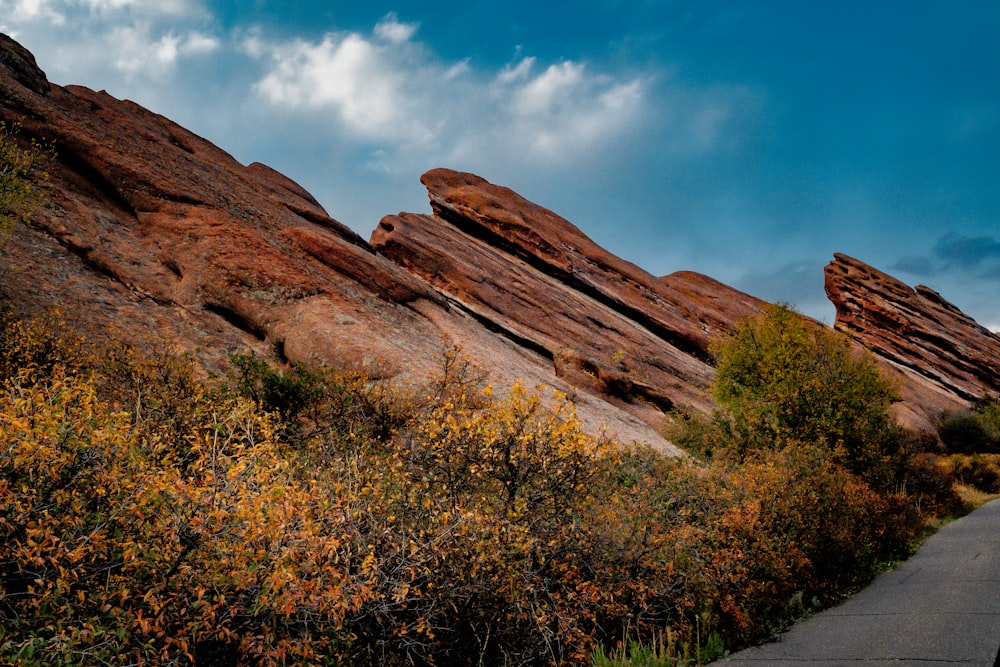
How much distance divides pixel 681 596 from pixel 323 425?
27.3ft

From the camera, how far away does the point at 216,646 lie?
476 cm

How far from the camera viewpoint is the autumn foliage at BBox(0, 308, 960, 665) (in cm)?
441

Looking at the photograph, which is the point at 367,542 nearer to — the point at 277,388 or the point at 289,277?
the point at 277,388

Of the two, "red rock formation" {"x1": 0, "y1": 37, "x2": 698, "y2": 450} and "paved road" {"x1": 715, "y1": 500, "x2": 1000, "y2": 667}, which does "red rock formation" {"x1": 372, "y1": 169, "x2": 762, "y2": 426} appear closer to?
"red rock formation" {"x1": 0, "y1": 37, "x2": 698, "y2": 450}

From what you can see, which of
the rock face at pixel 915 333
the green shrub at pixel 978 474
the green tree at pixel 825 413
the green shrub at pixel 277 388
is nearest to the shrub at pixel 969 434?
the rock face at pixel 915 333

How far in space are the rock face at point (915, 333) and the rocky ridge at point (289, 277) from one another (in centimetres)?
1455

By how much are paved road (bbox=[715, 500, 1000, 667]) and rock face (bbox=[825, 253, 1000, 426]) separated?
155 feet

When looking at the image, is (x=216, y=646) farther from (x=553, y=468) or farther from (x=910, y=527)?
(x=910, y=527)

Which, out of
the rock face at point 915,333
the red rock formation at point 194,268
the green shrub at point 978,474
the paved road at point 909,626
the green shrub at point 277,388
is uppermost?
the rock face at point 915,333

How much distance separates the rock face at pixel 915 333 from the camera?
2178 inches

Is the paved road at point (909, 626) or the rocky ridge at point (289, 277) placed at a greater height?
the rocky ridge at point (289, 277)

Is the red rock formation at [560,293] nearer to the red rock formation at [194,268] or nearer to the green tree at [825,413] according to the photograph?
the red rock formation at [194,268]

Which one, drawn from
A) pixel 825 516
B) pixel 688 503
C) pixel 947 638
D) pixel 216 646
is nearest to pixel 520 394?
pixel 216 646

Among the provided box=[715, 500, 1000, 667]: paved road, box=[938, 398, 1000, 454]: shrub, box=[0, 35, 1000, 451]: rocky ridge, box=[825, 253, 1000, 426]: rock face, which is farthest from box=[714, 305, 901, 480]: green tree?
box=[825, 253, 1000, 426]: rock face
